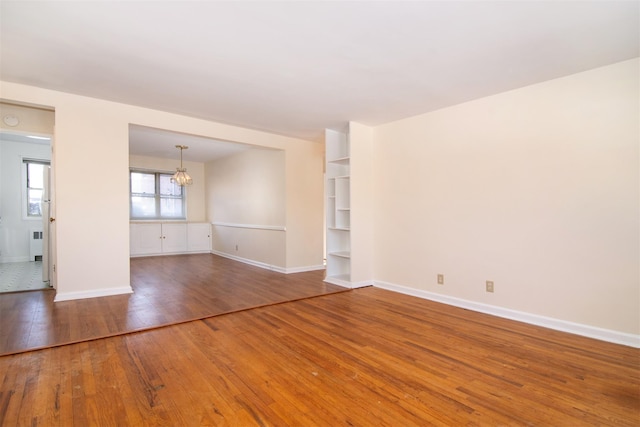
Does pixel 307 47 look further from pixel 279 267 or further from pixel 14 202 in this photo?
pixel 14 202

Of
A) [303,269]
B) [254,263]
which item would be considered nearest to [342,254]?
[303,269]

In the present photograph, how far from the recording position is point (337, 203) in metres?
4.89

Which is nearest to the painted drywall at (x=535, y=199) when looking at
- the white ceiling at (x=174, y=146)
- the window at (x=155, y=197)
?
the white ceiling at (x=174, y=146)

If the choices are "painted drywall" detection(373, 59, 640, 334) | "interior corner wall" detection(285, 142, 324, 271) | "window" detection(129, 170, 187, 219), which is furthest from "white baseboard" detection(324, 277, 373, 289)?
"window" detection(129, 170, 187, 219)

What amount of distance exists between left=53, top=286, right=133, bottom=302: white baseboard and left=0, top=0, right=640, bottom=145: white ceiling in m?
2.31

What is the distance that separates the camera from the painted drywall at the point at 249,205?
584 centimetres

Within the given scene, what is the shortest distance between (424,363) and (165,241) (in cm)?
717

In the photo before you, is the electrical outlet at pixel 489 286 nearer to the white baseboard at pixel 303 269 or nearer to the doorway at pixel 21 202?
the white baseboard at pixel 303 269

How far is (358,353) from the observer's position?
240cm

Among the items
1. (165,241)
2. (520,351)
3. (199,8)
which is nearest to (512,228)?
(520,351)

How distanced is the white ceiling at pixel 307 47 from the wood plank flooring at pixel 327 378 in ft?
7.71

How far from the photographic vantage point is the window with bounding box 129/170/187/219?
306 inches

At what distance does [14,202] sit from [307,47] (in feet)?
24.6

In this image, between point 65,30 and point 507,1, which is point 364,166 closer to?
point 507,1
